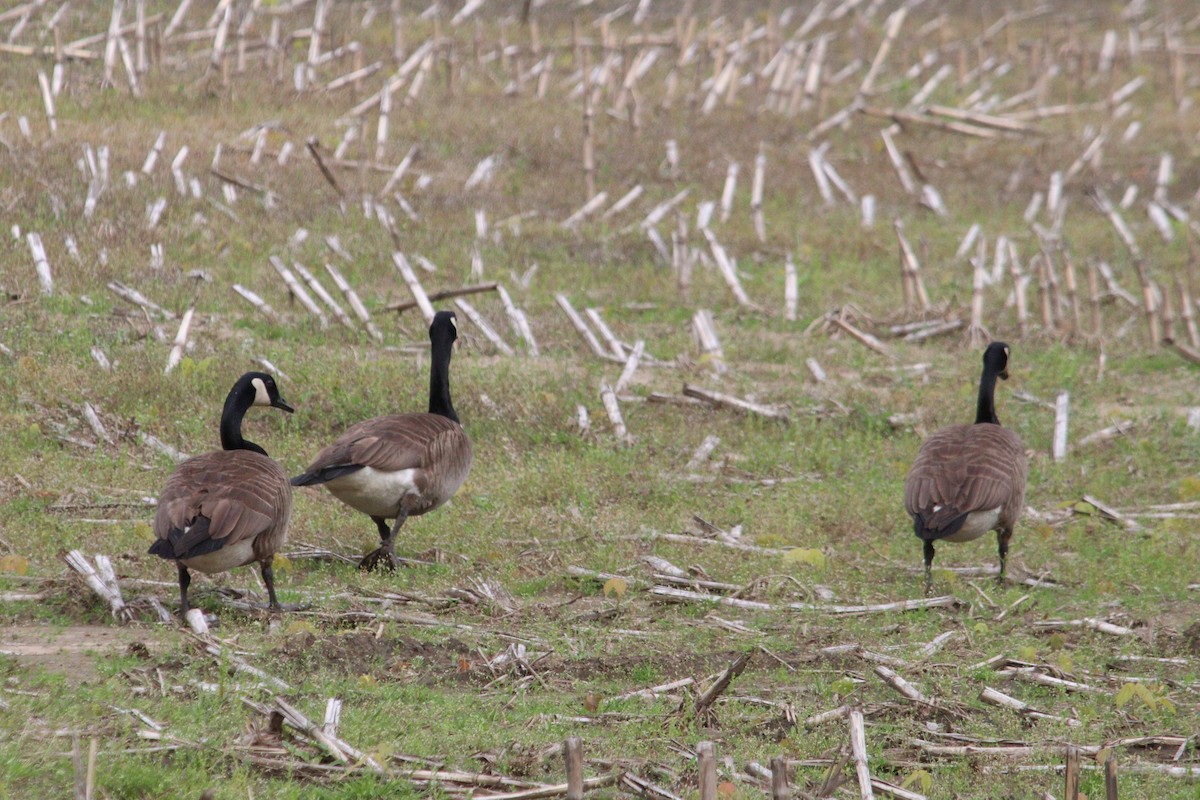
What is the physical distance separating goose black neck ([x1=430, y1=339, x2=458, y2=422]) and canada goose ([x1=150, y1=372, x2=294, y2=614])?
2388 mm

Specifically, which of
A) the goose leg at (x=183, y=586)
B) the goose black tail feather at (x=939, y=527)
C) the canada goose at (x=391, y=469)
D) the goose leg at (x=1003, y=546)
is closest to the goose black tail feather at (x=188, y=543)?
the goose leg at (x=183, y=586)

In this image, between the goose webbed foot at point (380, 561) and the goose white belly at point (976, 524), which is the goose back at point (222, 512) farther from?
the goose white belly at point (976, 524)

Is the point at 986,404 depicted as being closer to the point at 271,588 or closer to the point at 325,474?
the point at 325,474

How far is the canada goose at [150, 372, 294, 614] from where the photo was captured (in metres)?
7.89

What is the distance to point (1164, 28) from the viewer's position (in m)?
34.0

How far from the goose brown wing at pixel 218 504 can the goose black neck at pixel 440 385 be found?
2.53m

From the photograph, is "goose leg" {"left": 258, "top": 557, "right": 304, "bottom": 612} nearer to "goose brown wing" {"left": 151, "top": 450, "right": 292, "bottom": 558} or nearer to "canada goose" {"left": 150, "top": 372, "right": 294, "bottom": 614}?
"canada goose" {"left": 150, "top": 372, "right": 294, "bottom": 614}

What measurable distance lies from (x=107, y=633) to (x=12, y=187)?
37.1ft

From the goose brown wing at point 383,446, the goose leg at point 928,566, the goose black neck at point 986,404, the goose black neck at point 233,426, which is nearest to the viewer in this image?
the goose black neck at point 233,426

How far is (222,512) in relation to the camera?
26.3 ft

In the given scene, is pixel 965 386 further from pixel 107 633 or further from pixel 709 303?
pixel 107 633

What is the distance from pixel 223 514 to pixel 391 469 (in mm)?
1915

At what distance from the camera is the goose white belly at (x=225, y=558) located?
808cm

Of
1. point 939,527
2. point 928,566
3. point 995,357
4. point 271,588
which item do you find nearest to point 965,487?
point 939,527
